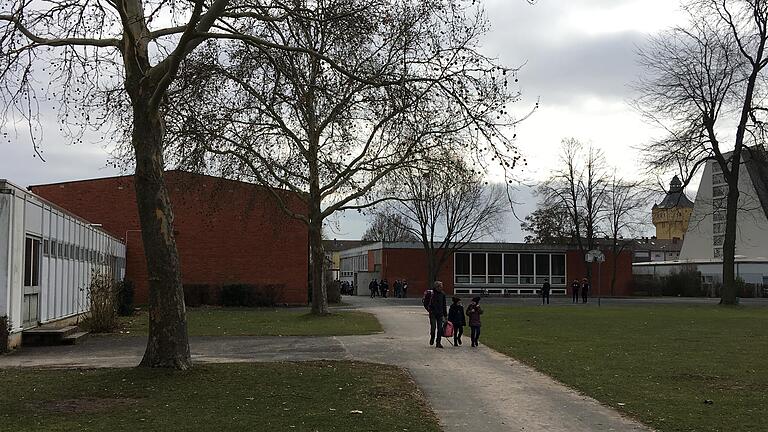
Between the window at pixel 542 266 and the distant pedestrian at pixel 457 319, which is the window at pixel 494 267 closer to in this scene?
the window at pixel 542 266

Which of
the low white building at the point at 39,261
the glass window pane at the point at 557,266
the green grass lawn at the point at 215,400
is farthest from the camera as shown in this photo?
the glass window pane at the point at 557,266

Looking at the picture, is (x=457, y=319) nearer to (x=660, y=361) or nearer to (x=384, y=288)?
(x=660, y=361)

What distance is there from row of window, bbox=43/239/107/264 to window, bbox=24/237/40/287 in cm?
68

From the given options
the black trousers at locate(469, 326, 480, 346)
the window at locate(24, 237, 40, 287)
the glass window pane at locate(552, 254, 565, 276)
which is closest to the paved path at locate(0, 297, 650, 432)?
the black trousers at locate(469, 326, 480, 346)

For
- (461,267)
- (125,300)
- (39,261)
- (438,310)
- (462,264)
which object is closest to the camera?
(438,310)

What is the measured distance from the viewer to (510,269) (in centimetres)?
6775

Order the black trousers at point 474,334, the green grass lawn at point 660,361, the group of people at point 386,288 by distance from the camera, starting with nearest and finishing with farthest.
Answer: the green grass lawn at point 660,361
the black trousers at point 474,334
the group of people at point 386,288

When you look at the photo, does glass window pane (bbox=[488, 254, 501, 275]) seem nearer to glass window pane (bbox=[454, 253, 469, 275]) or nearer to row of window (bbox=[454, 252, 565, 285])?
row of window (bbox=[454, 252, 565, 285])

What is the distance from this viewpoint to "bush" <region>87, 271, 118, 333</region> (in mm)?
22781

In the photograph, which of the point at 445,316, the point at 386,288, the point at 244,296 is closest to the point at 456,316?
the point at 445,316

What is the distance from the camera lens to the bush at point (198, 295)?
4084 cm

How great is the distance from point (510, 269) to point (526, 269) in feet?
4.81

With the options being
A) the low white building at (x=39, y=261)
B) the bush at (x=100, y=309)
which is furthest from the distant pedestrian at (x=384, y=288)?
the bush at (x=100, y=309)

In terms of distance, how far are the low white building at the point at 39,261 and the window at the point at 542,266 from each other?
1823 inches
